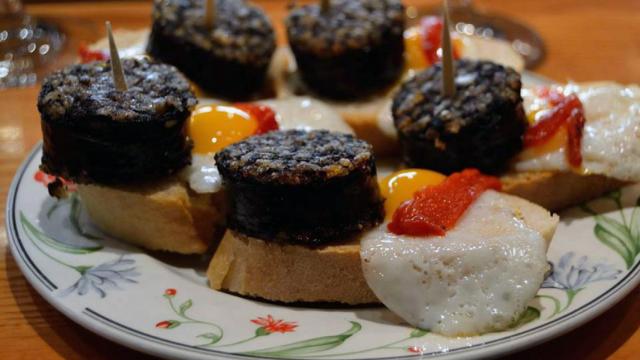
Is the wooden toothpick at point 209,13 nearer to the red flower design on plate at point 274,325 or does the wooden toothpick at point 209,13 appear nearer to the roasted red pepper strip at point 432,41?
the roasted red pepper strip at point 432,41

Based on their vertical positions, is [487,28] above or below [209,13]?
below

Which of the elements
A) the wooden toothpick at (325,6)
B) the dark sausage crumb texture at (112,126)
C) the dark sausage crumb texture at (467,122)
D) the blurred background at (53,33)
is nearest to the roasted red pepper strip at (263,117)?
the dark sausage crumb texture at (112,126)

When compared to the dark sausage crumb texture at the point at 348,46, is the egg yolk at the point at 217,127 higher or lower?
lower

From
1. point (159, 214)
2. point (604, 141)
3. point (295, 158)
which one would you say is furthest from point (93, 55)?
point (604, 141)

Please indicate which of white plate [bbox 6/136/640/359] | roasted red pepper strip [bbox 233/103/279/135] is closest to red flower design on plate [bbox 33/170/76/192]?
white plate [bbox 6/136/640/359]

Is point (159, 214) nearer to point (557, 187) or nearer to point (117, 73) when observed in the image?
point (117, 73)

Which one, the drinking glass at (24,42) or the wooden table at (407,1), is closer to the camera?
the wooden table at (407,1)

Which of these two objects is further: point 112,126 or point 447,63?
point 447,63
